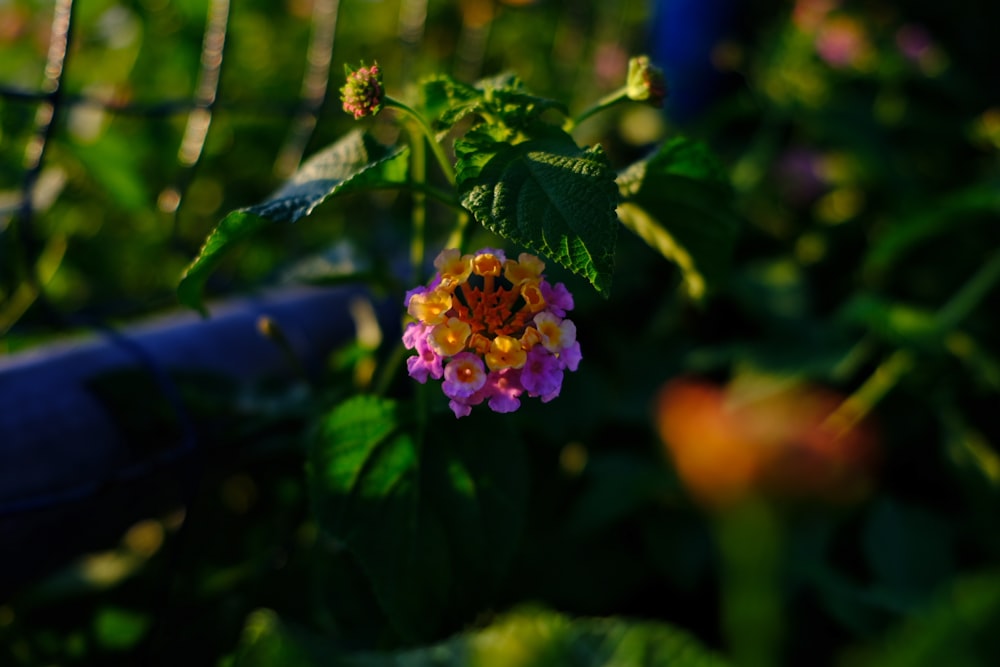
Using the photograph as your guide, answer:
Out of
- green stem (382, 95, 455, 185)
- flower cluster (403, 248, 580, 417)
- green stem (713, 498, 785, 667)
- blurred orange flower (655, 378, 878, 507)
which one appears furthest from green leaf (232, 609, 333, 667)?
blurred orange flower (655, 378, 878, 507)

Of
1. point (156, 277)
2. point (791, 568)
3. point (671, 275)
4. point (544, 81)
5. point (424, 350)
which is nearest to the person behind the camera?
point (424, 350)

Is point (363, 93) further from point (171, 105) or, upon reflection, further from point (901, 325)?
point (901, 325)

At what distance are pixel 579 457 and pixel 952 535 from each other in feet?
1.65

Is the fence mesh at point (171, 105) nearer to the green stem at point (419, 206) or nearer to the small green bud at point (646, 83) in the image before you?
the green stem at point (419, 206)

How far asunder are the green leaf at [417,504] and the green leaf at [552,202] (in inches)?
8.5

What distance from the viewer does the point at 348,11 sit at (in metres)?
2.38

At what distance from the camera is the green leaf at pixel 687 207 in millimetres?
672

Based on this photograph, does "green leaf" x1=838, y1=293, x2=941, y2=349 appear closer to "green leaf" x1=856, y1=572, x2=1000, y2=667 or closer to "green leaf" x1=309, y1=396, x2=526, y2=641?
"green leaf" x1=309, y1=396, x2=526, y2=641

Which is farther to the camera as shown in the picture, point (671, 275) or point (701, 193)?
point (671, 275)

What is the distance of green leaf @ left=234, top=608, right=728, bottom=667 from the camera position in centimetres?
39

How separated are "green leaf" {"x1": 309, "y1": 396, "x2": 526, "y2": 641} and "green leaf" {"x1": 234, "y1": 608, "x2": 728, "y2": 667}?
7.7 inches

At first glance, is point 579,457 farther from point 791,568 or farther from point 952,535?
point 952,535

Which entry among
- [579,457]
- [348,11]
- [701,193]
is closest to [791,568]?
[579,457]

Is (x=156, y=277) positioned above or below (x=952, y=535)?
above
